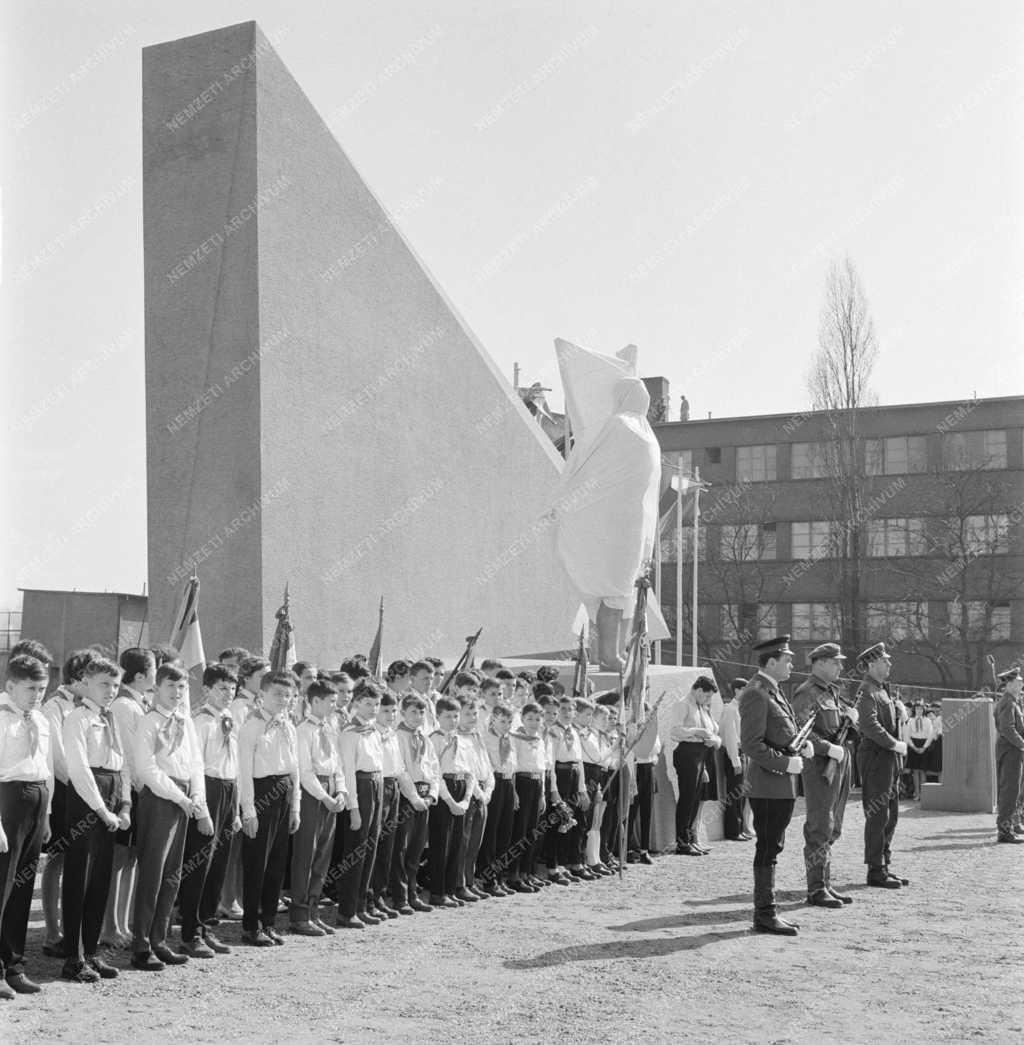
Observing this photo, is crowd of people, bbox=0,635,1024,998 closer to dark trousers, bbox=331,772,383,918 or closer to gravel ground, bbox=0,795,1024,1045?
dark trousers, bbox=331,772,383,918

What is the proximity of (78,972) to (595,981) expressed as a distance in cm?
259

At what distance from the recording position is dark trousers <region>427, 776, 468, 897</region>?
9234mm

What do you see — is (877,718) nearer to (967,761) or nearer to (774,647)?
(774,647)

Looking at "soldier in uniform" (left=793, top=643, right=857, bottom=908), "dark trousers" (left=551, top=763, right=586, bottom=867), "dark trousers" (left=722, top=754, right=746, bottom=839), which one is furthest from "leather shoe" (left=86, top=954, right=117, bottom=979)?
"dark trousers" (left=722, top=754, right=746, bottom=839)

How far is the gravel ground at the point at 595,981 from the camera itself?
5801mm

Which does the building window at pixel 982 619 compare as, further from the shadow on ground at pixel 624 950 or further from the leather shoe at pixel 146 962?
the leather shoe at pixel 146 962

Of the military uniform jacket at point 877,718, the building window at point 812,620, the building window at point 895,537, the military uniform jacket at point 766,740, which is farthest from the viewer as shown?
the building window at point 812,620

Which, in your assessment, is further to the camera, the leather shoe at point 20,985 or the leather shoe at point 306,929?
the leather shoe at point 306,929

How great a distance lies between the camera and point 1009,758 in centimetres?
1384

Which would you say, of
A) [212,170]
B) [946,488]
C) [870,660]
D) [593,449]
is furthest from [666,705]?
[946,488]

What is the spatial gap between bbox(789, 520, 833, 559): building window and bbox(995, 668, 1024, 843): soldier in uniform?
29.3m

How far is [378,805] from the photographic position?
27.8 feet

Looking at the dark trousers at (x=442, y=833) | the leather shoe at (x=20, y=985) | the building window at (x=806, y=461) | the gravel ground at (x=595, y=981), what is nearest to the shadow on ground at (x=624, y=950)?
the gravel ground at (x=595, y=981)

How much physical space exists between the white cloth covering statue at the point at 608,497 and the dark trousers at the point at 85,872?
32.4 feet
